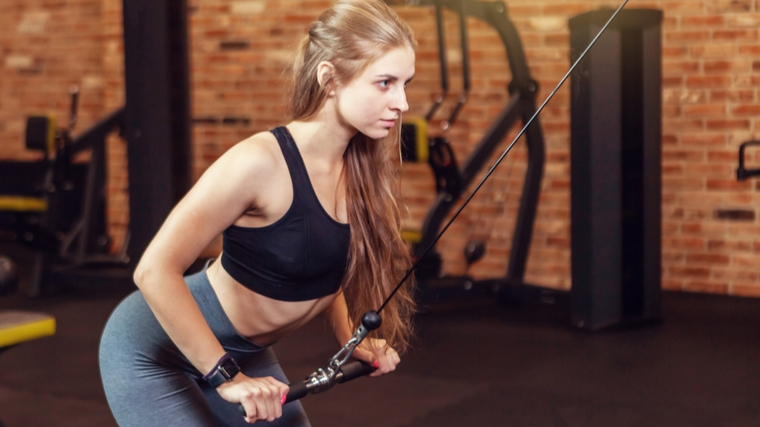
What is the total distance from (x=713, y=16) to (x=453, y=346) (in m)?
2.22

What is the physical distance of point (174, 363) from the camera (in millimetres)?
1352

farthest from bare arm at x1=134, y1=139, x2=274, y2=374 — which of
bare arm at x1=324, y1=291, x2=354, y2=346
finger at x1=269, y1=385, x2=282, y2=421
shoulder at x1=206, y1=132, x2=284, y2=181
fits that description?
bare arm at x1=324, y1=291, x2=354, y2=346

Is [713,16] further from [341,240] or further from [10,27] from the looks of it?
[10,27]

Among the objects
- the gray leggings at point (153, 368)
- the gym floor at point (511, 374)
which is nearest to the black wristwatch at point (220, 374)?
the gray leggings at point (153, 368)

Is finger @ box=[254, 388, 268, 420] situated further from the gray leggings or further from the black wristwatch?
the gray leggings

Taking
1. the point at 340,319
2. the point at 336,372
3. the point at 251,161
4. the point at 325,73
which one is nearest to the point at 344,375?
the point at 336,372

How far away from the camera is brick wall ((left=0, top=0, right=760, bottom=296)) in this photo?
4.15 metres

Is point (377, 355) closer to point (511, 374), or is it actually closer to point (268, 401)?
point (268, 401)

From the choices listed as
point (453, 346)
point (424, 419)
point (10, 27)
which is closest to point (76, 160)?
point (10, 27)

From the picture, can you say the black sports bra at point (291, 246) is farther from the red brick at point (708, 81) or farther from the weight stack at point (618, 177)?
the red brick at point (708, 81)

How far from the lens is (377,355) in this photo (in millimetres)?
1429

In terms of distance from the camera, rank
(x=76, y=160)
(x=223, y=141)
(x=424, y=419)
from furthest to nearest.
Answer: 1. (x=76, y=160)
2. (x=223, y=141)
3. (x=424, y=419)

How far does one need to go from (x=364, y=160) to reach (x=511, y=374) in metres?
1.79

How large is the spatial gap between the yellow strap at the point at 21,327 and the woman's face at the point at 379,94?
1.10 m
